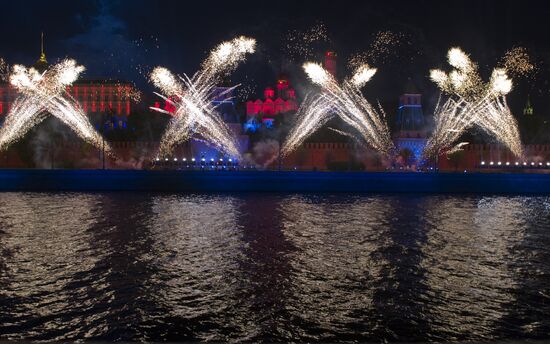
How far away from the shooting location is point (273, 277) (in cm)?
1139

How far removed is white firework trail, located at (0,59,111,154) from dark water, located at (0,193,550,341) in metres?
21.2

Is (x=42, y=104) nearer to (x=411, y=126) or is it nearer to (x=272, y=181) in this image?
(x=272, y=181)

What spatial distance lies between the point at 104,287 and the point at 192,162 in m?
38.2

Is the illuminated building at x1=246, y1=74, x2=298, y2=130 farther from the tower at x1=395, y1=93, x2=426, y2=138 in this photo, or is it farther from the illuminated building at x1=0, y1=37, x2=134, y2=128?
the illuminated building at x1=0, y1=37, x2=134, y2=128

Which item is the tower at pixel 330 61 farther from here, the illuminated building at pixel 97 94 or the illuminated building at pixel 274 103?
the illuminated building at pixel 97 94

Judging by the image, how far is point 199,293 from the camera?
10.2 m

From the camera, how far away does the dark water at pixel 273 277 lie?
8.34 metres

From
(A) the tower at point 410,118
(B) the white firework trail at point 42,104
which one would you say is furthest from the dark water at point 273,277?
(A) the tower at point 410,118

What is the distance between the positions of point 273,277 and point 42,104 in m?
46.6

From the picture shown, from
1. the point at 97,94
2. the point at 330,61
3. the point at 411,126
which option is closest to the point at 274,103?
the point at 330,61

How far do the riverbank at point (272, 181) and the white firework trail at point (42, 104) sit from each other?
6.31m

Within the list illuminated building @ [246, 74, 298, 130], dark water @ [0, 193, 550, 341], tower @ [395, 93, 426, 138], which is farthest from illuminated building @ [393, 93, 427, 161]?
dark water @ [0, 193, 550, 341]

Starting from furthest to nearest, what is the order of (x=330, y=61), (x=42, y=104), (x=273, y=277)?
1. (x=330, y=61)
2. (x=42, y=104)
3. (x=273, y=277)

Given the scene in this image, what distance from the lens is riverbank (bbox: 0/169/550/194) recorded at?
34062 millimetres
